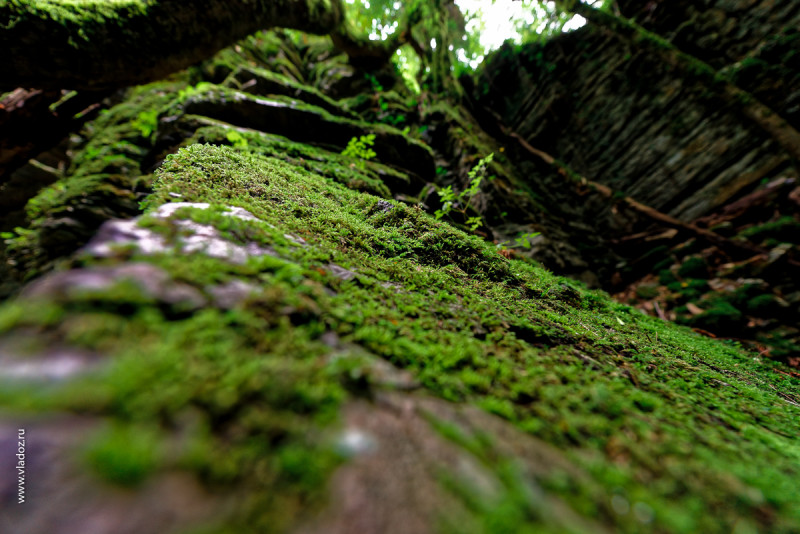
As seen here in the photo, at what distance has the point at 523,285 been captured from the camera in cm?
376

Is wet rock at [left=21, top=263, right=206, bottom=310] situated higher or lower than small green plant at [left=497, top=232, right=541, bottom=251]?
lower

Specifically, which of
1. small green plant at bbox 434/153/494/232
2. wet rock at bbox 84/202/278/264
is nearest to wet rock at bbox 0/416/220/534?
wet rock at bbox 84/202/278/264

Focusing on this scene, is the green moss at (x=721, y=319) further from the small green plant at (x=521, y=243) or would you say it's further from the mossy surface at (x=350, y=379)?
the mossy surface at (x=350, y=379)

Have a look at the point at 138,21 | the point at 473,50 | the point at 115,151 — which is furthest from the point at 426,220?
Answer: the point at 473,50

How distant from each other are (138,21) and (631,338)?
9028 millimetres

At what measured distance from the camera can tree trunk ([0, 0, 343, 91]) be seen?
12.6 feet

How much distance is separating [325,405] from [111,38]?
7.02 meters

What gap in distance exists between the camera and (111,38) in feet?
14.7

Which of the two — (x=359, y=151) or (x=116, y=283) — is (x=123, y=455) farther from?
(x=359, y=151)

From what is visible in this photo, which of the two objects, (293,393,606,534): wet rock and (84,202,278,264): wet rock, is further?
(84,202,278,264): wet rock

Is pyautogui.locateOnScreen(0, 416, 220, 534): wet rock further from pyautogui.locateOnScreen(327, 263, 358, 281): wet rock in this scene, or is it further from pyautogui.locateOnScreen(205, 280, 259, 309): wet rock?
pyautogui.locateOnScreen(327, 263, 358, 281): wet rock

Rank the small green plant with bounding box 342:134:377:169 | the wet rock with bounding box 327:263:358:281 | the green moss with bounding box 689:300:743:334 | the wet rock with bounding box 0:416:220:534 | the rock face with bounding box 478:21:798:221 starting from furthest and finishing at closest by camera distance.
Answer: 1. the rock face with bounding box 478:21:798:221
2. the small green plant with bounding box 342:134:377:169
3. the green moss with bounding box 689:300:743:334
4. the wet rock with bounding box 327:263:358:281
5. the wet rock with bounding box 0:416:220:534

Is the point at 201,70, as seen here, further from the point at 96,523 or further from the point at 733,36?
the point at 733,36

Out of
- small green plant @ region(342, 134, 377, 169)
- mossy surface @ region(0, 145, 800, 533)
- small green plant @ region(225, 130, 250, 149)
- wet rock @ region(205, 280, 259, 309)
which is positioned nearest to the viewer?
mossy surface @ region(0, 145, 800, 533)
